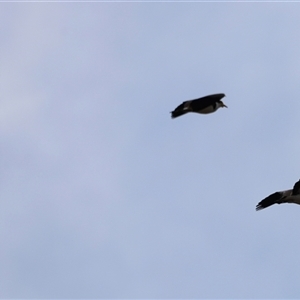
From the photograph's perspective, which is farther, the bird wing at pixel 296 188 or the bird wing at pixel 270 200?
the bird wing at pixel 270 200

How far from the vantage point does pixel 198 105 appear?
61.3 meters

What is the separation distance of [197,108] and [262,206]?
62.9ft

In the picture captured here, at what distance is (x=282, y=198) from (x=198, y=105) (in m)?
19.6

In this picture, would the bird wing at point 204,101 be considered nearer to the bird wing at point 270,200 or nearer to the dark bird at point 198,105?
the dark bird at point 198,105

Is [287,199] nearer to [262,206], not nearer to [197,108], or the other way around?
[262,206]

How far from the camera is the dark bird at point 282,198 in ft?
249

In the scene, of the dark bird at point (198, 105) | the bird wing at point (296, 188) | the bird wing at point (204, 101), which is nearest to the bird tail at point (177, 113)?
the dark bird at point (198, 105)

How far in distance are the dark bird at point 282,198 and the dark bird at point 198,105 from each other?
17.5 metres

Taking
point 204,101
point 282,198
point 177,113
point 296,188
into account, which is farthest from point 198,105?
point 282,198

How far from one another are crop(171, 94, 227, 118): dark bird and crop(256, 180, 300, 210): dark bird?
1755 centimetres

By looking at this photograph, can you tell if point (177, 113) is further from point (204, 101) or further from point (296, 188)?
→ point (296, 188)

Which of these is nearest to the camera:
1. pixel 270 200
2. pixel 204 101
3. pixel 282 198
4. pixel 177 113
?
pixel 177 113

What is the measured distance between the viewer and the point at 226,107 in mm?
64375

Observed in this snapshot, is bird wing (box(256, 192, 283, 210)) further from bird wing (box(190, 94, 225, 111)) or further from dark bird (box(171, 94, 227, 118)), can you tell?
bird wing (box(190, 94, 225, 111))
